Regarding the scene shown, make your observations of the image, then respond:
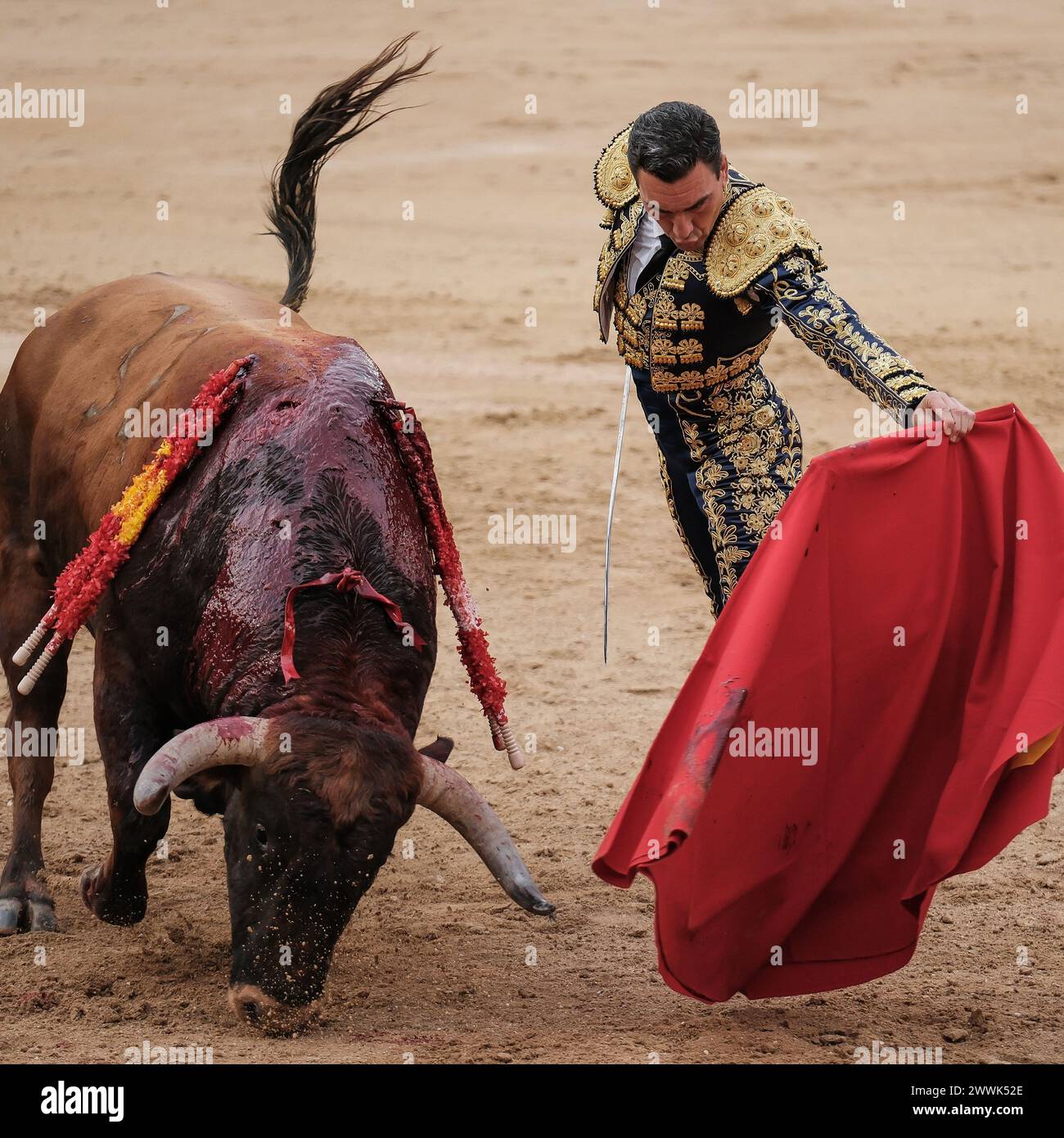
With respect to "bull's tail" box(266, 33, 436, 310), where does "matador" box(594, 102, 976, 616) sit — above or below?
below

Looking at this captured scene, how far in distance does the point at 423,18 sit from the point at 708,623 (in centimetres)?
1200

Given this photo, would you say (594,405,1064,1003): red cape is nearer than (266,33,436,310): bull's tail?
Yes

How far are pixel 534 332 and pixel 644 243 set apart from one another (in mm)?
6597

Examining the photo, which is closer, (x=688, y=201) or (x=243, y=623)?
(x=243, y=623)

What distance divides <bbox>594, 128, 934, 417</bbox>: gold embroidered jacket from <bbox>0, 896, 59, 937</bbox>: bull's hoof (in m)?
2.18

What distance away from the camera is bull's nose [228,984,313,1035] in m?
3.43

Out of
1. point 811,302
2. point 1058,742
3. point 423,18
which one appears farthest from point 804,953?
point 423,18

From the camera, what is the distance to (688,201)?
12.2 feet

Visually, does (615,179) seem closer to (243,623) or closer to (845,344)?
(845,344)

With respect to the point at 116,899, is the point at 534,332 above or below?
above

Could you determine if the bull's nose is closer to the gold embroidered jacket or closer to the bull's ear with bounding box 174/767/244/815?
the bull's ear with bounding box 174/767/244/815

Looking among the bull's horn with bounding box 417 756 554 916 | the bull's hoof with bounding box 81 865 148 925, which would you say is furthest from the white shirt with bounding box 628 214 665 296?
the bull's hoof with bounding box 81 865 148 925

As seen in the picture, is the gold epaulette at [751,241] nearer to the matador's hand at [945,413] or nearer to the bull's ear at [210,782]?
the matador's hand at [945,413]

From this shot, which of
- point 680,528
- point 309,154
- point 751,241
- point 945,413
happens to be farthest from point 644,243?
point 309,154
